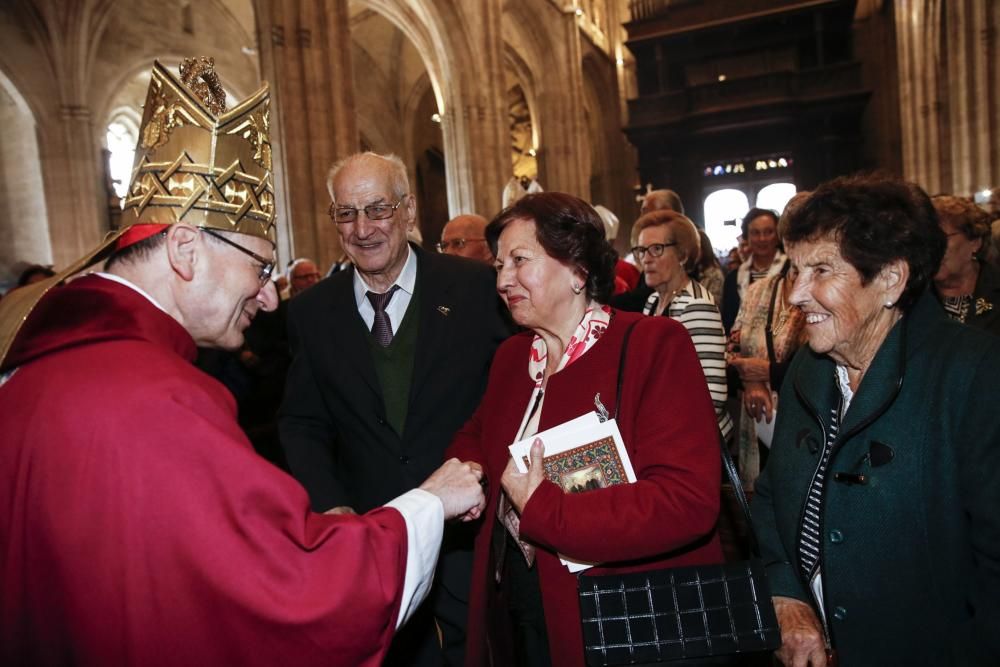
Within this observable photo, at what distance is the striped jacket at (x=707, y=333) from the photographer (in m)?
3.25

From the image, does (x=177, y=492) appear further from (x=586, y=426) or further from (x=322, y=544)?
(x=586, y=426)

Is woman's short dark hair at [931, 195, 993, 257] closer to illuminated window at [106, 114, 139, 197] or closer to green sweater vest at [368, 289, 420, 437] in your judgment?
green sweater vest at [368, 289, 420, 437]

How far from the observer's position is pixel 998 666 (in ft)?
5.27

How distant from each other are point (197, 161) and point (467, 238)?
3.31 m

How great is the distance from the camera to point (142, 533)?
1.27m

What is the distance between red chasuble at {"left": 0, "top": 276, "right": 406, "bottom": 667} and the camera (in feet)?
4.15

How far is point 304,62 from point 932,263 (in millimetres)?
10958

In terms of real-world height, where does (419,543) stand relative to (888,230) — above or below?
below

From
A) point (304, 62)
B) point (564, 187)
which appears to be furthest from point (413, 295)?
point (564, 187)

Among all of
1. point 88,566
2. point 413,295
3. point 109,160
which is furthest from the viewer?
point 109,160

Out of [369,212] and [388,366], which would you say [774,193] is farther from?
[388,366]

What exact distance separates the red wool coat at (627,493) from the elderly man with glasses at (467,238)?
298cm

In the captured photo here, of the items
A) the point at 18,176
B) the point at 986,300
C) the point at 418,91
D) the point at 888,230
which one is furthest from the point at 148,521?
the point at 418,91

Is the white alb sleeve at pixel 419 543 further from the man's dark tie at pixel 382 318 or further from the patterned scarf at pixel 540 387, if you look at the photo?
the man's dark tie at pixel 382 318
